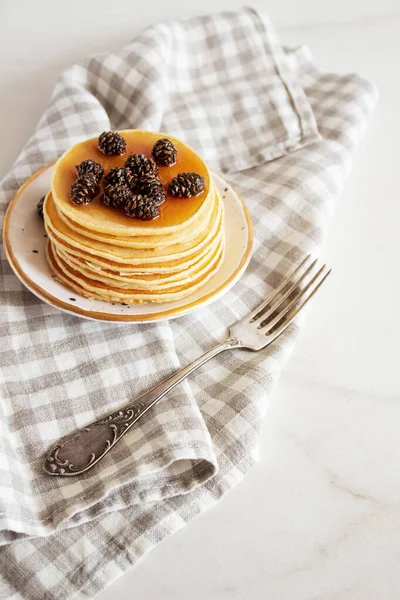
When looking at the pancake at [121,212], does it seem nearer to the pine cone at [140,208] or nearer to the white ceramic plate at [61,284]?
the pine cone at [140,208]

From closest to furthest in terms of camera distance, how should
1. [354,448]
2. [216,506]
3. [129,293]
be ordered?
[216,506] < [354,448] < [129,293]

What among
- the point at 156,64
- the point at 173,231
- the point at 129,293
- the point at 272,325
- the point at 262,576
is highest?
the point at 156,64

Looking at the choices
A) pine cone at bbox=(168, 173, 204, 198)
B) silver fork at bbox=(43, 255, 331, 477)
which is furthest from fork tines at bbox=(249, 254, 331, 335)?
pine cone at bbox=(168, 173, 204, 198)

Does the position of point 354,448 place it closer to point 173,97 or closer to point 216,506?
point 216,506

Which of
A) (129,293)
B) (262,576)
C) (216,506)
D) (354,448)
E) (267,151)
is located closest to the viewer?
(262,576)

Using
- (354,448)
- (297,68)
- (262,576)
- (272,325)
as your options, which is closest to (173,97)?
(297,68)

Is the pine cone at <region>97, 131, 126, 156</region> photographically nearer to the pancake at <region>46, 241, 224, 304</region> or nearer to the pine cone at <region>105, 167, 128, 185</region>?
the pine cone at <region>105, 167, 128, 185</region>
